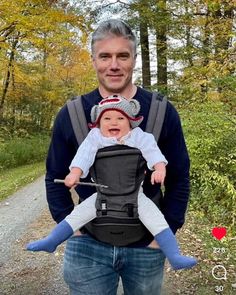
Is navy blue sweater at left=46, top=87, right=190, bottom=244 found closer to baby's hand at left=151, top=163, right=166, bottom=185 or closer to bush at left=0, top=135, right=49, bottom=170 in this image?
baby's hand at left=151, top=163, right=166, bottom=185

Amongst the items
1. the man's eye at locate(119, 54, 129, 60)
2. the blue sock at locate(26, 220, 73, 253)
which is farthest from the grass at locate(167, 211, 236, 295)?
the man's eye at locate(119, 54, 129, 60)

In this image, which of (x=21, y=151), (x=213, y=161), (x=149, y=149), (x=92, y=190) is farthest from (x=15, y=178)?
(x=149, y=149)

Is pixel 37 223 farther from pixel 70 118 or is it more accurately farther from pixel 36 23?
pixel 36 23

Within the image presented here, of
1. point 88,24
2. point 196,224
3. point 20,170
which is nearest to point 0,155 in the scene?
point 20,170

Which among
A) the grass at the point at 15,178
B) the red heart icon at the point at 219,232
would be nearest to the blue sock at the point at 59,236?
the red heart icon at the point at 219,232

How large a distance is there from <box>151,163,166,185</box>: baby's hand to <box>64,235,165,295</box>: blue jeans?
363mm

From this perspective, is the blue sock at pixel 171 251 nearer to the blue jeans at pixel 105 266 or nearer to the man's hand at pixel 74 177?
the blue jeans at pixel 105 266

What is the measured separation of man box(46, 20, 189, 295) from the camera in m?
2.07

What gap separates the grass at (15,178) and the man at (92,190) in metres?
8.54

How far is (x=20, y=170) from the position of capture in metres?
16.6

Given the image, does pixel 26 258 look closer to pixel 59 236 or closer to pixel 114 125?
pixel 59 236

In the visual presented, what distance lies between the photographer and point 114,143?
78.0 inches

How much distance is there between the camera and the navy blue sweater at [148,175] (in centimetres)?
209

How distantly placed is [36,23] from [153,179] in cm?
1109
